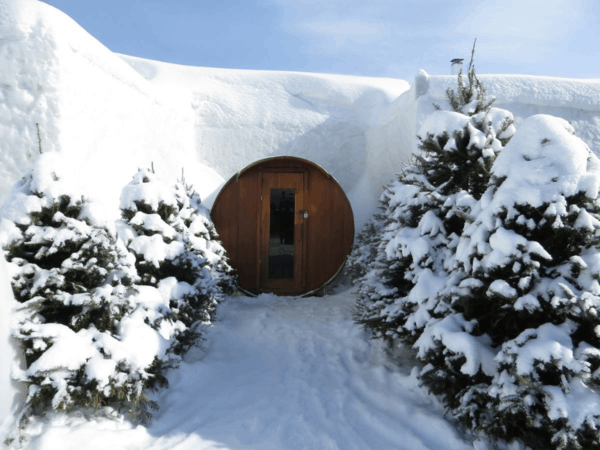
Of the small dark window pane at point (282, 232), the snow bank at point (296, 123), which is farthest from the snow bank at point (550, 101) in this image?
the small dark window pane at point (282, 232)

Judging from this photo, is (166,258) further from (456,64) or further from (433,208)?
(456,64)

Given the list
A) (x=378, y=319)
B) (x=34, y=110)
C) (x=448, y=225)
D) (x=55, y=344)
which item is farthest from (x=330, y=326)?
(x=34, y=110)

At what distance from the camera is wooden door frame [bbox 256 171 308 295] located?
24.0 feet

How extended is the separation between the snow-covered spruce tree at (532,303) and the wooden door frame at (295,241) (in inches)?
175

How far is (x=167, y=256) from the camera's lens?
13.4ft

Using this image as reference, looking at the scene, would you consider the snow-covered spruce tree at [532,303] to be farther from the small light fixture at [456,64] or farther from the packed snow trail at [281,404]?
the small light fixture at [456,64]

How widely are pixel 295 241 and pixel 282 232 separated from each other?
0.29m

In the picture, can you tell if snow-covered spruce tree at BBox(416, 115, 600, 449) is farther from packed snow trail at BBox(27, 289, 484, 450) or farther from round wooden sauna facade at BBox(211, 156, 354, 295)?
round wooden sauna facade at BBox(211, 156, 354, 295)

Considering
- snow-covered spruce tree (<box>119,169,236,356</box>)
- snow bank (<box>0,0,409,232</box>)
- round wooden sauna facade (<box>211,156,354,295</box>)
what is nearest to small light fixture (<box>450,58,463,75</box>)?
snow bank (<box>0,0,409,232</box>)

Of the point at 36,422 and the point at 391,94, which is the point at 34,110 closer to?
the point at 36,422

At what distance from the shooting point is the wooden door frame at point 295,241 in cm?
733

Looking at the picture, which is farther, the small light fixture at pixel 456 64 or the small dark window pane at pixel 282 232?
the small light fixture at pixel 456 64

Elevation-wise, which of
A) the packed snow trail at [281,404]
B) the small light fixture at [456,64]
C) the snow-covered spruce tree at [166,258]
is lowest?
the packed snow trail at [281,404]

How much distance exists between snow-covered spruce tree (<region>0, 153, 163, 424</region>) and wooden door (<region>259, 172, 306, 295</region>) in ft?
13.8
